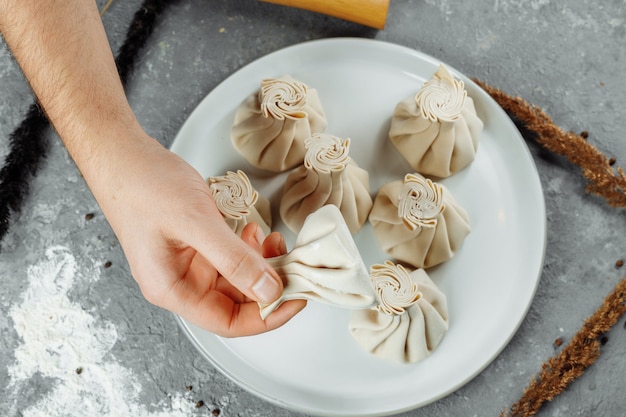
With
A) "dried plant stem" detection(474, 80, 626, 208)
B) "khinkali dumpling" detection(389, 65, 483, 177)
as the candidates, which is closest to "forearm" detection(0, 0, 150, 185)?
"khinkali dumpling" detection(389, 65, 483, 177)

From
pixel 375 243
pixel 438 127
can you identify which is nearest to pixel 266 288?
pixel 375 243

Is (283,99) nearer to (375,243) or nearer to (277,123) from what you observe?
(277,123)

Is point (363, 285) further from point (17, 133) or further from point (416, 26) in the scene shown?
point (17, 133)

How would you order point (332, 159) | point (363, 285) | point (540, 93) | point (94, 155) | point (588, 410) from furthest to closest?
point (540, 93)
point (588, 410)
point (332, 159)
point (94, 155)
point (363, 285)

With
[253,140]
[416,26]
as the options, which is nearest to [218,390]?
[253,140]

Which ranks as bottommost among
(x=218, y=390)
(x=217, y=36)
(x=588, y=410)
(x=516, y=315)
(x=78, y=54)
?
(x=218, y=390)

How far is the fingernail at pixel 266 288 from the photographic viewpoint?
98cm

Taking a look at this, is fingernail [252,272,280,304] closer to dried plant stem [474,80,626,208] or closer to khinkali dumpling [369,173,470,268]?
khinkali dumpling [369,173,470,268]

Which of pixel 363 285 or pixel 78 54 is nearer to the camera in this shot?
pixel 363 285

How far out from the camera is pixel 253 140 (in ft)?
4.78

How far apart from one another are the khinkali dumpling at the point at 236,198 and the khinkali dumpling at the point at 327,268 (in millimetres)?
315

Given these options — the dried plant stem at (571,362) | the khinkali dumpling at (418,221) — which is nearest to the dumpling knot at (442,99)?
the khinkali dumpling at (418,221)

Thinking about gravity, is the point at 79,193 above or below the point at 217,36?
below

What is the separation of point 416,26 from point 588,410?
1050 mm
